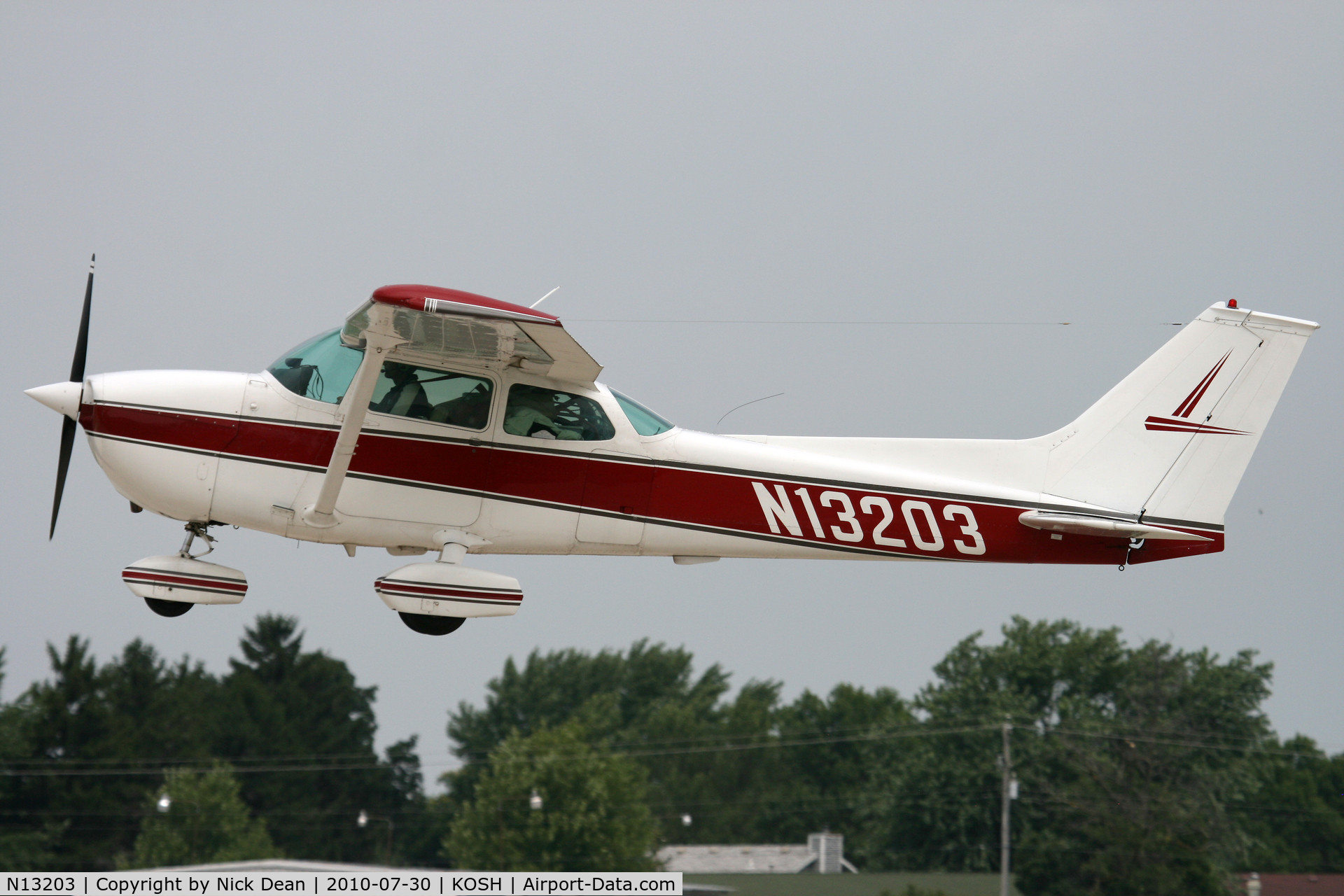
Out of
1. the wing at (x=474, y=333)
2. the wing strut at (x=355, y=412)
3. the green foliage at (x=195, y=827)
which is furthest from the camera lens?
the green foliage at (x=195, y=827)

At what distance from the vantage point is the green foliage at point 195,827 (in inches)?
2527

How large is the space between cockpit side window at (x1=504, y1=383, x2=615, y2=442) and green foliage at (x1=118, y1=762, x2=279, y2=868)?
195 ft

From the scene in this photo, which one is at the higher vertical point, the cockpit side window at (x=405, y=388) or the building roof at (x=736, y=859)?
the cockpit side window at (x=405, y=388)

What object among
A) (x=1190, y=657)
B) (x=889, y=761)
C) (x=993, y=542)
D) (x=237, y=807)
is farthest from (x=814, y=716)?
(x=993, y=542)

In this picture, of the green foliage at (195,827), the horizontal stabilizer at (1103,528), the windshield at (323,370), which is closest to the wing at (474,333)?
the windshield at (323,370)

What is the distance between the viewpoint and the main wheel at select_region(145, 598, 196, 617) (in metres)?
9.99

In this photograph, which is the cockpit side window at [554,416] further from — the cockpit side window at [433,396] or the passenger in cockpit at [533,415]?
the cockpit side window at [433,396]

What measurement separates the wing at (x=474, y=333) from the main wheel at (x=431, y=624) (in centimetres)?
183

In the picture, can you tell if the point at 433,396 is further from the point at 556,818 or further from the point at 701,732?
the point at 701,732

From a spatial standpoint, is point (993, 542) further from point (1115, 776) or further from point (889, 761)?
point (889, 761)

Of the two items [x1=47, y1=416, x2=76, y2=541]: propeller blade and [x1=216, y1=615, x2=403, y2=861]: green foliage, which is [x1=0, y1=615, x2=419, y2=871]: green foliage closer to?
[x1=216, y1=615, x2=403, y2=861]: green foliage

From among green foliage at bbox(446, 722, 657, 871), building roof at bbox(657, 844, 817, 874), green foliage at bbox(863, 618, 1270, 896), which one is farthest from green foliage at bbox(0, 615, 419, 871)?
green foliage at bbox(863, 618, 1270, 896)

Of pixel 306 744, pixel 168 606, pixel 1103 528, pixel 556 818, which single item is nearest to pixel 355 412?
pixel 168 606

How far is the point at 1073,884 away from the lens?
54.7 m
